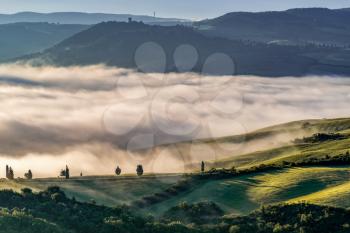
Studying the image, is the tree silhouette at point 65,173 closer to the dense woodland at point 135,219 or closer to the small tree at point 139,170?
the small tree at point 139,170

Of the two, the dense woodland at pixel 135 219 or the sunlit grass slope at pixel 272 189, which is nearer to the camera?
the dense woodland at pixel 135 219

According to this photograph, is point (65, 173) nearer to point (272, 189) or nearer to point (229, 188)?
point (229, 188)

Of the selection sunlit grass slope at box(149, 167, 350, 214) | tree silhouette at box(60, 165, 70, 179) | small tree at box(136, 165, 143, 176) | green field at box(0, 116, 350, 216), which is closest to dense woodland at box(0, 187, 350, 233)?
green field at box(0, 116, 350, 216)

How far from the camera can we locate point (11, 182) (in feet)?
326

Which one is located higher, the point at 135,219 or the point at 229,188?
the point at 229,188

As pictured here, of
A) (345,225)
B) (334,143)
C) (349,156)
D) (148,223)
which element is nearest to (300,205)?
(345,225)

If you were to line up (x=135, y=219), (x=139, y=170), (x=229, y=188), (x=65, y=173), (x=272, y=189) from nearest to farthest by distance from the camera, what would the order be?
(x=135, y=219), (x=272, y=189), (x=229, y=188), (x=65, y=173), (x=139, y=170)

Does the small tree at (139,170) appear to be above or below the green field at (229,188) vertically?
above

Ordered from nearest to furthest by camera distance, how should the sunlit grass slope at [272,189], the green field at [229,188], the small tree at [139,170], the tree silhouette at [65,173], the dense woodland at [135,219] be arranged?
the dense woodland at [135,219] < the sunlit grass slope at [272,189] < the green field at [229,188] < the tree silhouette at [65,173] < the small tree at [139,170]

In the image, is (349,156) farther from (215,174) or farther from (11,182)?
(11,182)

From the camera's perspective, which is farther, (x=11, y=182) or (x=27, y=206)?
(x=11, y=182)

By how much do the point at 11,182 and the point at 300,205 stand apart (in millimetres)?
54139

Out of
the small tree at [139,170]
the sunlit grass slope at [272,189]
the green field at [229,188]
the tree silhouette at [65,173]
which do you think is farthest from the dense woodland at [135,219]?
the small tree at [139,170]

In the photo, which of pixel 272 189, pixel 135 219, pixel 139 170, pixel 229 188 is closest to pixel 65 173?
pixel 139 170
